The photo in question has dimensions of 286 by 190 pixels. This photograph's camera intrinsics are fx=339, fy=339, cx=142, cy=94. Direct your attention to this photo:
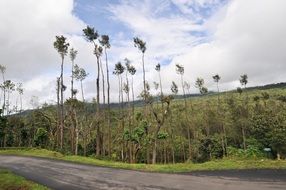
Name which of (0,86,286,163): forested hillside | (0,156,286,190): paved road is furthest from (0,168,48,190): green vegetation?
(0,86,286,163): forested hillside

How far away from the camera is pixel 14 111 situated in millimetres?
93250

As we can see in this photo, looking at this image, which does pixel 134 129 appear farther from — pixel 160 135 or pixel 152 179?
pixel 152 179

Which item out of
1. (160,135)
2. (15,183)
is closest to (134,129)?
(160,135)

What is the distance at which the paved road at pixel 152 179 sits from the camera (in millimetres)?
17172

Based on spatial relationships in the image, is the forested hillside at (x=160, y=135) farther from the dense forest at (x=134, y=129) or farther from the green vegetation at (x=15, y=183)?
the green vegetation at (x=15, y=183)

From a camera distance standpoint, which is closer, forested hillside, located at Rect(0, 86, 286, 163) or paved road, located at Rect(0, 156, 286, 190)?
paved road, located at Rect(0, 156, 286, 190)

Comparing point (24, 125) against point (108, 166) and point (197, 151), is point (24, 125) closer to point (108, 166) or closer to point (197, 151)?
point (197, 151)

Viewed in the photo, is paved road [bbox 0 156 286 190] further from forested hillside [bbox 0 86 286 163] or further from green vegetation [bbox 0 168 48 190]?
forested hillside [bbox 0 86 286 163]

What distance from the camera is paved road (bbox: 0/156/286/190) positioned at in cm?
1717

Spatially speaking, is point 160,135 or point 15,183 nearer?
point 15,183

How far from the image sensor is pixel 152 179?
20375 millimetres

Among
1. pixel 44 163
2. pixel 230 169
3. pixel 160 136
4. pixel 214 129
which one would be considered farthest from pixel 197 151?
pixel 230 169

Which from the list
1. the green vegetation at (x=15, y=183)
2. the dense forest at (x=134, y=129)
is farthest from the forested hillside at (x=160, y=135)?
the green vegetation at (x=15, y=183)

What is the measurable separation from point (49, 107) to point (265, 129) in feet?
183
